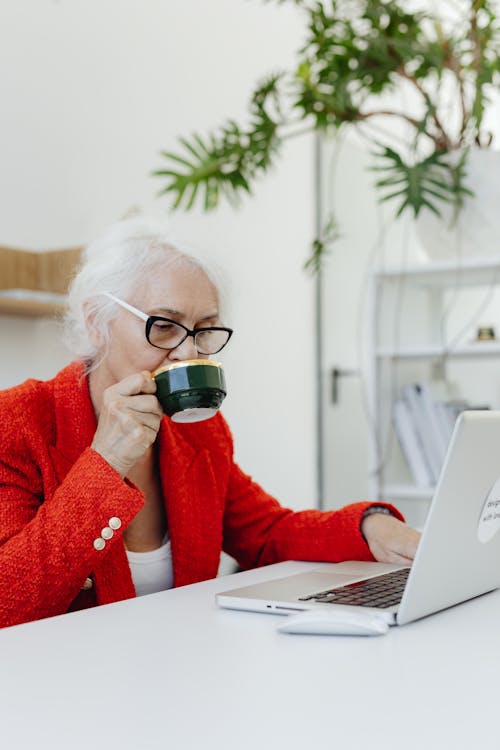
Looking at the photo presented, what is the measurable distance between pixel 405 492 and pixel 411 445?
14 centimetres

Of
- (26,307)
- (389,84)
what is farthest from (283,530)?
(389,84)

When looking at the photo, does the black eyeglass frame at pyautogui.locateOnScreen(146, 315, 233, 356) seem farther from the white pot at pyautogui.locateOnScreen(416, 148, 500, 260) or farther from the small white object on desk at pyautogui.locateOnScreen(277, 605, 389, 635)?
the white pot at pyautogui.locateOnScreen(416, 148, 500, 260)

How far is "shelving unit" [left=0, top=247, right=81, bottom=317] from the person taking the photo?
2.39 m

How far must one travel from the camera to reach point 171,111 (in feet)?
10.8

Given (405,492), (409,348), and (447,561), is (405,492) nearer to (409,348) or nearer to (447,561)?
(409,348)

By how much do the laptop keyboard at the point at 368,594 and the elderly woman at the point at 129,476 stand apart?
212 millimetres

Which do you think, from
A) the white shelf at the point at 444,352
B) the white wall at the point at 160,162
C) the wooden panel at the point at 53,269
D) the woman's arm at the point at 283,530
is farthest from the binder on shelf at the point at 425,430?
the woman's arm at the point at 283,530

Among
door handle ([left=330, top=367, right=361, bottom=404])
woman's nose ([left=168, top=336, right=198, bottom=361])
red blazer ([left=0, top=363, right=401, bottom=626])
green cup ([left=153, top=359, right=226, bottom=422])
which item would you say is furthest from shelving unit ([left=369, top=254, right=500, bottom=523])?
green cup ([left=153, top=359, right=226, bottom=422])

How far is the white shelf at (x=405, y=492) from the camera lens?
2.83 meters

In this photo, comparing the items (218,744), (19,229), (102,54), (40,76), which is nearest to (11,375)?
(19,229)

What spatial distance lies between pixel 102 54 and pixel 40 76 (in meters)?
0.32

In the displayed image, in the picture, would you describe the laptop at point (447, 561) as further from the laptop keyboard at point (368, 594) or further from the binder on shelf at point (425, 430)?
the binder on shelf at point (425, 430)

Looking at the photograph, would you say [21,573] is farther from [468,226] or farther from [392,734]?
[468,226]

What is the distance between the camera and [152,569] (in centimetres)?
152
